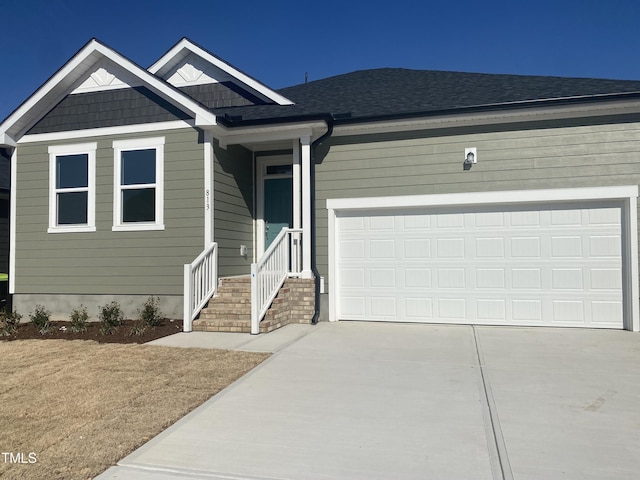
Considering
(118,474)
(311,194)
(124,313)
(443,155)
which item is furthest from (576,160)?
(124,313)

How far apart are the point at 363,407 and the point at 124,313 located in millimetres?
6363

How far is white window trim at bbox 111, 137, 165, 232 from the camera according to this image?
8.68m

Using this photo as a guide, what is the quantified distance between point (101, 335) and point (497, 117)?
24.8 feet

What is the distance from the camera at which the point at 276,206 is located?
9977 mm

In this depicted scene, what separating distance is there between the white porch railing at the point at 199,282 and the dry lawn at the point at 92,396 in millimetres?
1290

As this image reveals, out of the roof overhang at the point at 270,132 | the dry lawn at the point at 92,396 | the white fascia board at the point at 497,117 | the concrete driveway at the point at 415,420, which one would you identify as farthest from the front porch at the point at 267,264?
the concrete driveway at the point at 415,420

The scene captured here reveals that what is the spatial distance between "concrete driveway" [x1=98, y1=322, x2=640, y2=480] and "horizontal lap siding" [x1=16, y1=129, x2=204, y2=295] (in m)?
3.65

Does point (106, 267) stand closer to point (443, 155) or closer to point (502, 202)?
point (443, 155)

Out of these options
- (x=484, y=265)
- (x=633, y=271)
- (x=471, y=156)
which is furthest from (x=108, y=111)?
(x=633, y=271)

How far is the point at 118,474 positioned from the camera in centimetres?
280

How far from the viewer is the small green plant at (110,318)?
293 inches

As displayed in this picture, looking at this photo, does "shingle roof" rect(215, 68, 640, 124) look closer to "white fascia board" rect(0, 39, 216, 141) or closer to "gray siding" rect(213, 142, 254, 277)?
"white fascia board" rect(0, 39, 216, 141)

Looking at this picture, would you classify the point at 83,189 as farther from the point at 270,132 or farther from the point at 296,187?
the point at 296,187

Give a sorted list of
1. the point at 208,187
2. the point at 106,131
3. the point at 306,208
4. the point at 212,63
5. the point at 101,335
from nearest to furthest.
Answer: the point at 101,335 < the point at 208,187 < the point at 306,208 < the point at 106,131 < the point at 212,63
